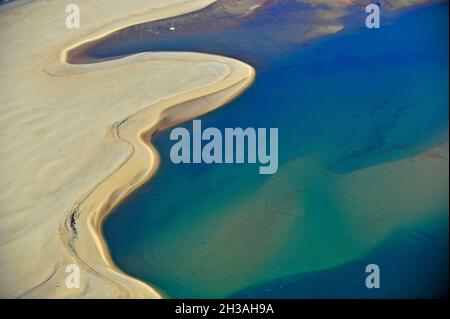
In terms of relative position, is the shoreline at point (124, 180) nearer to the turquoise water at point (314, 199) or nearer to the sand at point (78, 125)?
the sand at point (78, 125)

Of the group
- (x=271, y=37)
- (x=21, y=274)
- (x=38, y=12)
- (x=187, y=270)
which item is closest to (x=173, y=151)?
(x=187, y=270)

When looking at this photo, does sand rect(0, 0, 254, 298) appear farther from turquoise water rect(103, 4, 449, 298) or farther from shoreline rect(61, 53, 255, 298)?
turquoise water rect(103, 4, 449, 298)

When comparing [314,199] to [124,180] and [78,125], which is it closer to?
[124,180]

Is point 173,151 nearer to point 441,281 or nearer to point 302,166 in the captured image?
point 302,166

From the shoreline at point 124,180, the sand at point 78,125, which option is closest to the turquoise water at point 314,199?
the shoreline at point 124,180

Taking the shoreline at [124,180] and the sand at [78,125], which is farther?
the shoreline at [124,180]

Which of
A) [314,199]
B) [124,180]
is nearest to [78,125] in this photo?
[124,180]
